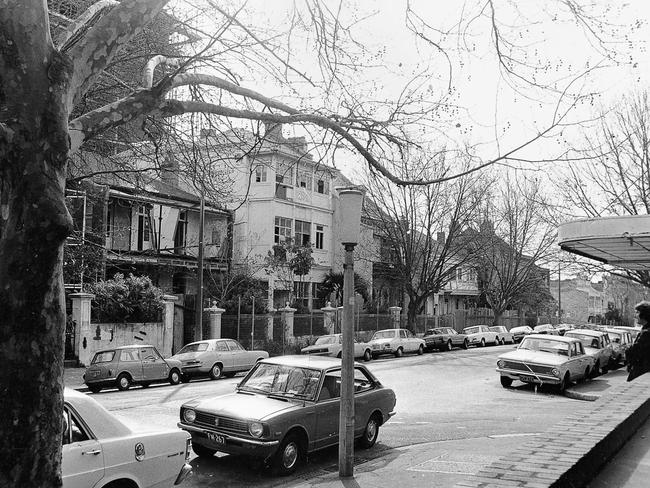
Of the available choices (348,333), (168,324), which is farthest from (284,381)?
(168,324)

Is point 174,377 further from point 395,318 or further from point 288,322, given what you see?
point 395,318

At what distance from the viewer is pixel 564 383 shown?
1811 cm

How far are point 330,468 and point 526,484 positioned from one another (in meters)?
6.05

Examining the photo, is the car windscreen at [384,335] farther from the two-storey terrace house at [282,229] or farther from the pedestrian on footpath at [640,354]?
the pedestrian on footpath at [640,354]

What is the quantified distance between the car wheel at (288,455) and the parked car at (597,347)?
49.8 feet

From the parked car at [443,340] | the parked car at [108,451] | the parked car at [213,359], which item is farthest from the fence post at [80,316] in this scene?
the parked car at [443,340]

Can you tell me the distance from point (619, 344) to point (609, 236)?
2029 cm

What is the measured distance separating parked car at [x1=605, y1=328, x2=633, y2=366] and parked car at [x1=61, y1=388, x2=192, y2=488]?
22.2 metres

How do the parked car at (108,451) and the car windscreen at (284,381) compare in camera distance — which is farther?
the car windscreen at (284,381)

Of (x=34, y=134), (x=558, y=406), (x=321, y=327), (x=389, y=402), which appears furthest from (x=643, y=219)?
(x=321, y=327)

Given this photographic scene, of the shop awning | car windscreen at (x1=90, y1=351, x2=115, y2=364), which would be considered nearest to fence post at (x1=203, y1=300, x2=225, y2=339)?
car windscreen at (x1=90, y1=351, x2=115, y2=364)

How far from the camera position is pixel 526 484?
3230 millimetres

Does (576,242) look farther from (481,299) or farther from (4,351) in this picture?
(481,299)

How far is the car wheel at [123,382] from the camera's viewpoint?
17469 millimetres
